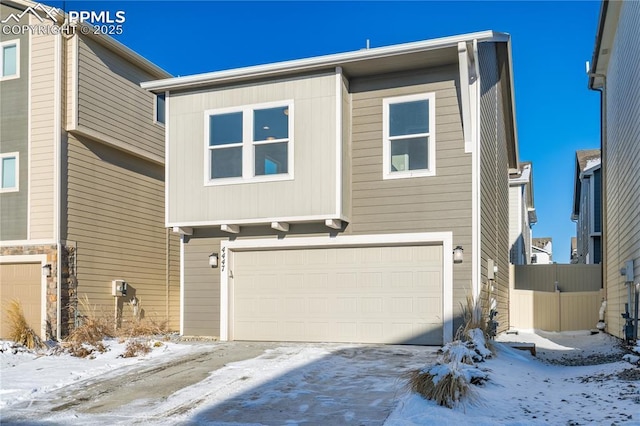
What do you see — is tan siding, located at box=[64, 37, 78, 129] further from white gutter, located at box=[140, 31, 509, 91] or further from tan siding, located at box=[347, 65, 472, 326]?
tan siding, located at box=[347, 65, 472, 326]

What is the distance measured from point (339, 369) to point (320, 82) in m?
5.06

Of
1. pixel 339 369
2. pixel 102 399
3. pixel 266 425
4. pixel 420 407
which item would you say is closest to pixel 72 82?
pixel 102 399

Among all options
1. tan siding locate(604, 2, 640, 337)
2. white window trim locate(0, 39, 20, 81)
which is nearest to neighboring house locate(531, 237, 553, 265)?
tan siding locate(604, 2, 640, 337)

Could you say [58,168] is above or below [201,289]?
above

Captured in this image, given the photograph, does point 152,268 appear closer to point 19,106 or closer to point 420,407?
point 19,106

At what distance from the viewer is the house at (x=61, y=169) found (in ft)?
39.1

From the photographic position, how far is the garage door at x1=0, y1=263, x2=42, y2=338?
12000mm

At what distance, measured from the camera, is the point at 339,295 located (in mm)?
10672

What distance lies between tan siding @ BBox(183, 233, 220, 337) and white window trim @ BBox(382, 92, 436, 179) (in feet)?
11.9

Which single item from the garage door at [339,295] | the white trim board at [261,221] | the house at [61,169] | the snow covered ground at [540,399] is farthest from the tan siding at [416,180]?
the house at [61,169]

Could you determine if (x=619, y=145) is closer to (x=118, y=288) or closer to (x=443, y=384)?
(x=443, y=384)

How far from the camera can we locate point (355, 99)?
35.5ft

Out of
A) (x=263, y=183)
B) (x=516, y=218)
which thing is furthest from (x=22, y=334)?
(x=516, y=218)

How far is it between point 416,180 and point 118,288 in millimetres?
7094
